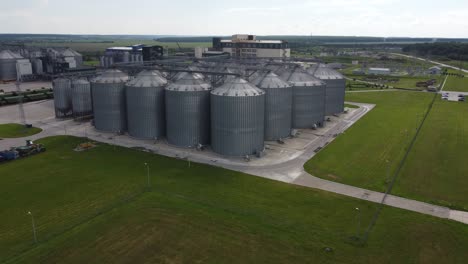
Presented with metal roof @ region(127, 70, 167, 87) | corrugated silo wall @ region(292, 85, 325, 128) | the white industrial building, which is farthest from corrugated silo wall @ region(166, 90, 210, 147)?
the white industrial building

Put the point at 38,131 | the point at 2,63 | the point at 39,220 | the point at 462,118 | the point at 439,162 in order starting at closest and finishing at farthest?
the point at 39,220 < the point at 439,162 < the point at 38,131 < the point at 462,118 < the point at 2,63

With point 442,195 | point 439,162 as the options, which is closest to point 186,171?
point 442,195

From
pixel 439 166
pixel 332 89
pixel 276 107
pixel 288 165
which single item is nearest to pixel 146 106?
pixel 276 107

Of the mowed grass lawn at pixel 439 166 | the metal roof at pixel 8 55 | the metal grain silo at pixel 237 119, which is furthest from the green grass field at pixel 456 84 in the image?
the metal roof at pixel 8 55

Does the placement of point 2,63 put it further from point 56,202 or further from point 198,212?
point 198,212

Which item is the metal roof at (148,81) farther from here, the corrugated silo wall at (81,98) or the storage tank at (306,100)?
the storage tank at (306,100)
